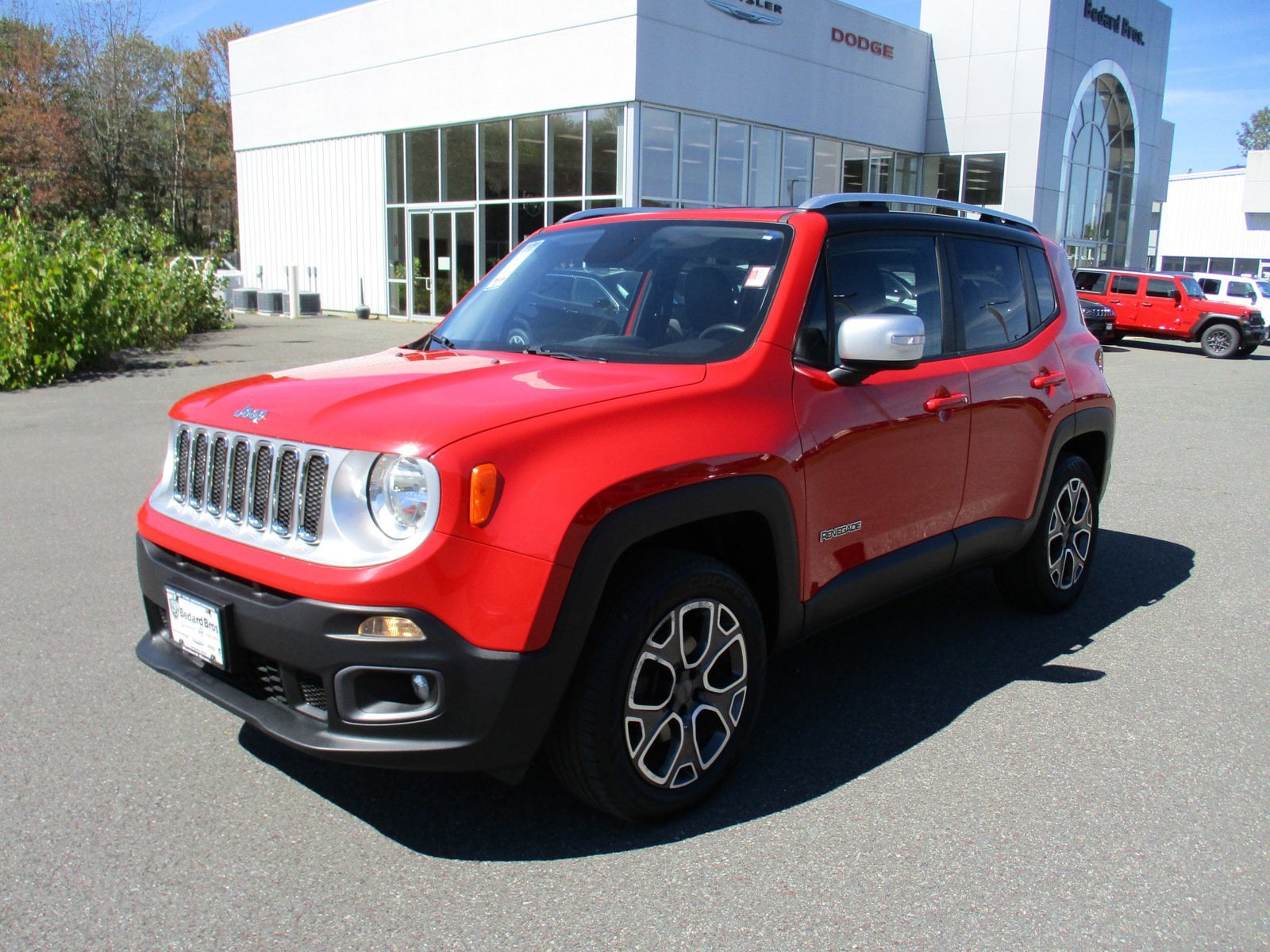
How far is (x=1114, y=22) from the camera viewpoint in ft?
104

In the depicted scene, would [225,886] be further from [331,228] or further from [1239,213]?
[1239,213]

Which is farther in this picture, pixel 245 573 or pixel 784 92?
pixel 784 92

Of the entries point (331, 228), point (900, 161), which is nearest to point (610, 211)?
point (331, 228)

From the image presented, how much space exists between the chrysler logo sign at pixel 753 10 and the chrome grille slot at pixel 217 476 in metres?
21.8

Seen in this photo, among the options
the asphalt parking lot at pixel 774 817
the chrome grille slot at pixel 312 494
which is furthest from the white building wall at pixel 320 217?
the chrome grille slot at pixel 312 494

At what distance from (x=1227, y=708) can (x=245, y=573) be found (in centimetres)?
365

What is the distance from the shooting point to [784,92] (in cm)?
2481

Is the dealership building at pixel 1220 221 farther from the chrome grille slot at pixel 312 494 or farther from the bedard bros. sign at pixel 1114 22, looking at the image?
the chrome grille slot at pixel 312 494

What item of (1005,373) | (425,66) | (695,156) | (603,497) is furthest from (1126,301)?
(603,497)

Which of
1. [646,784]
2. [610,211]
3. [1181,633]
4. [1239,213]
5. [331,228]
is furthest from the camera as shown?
[1239,213]

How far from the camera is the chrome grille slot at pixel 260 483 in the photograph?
2.93 meters

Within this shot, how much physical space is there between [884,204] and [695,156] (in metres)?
20.0

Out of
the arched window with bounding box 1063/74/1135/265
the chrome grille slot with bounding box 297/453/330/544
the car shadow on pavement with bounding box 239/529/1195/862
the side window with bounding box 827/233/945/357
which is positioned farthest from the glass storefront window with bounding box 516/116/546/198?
the chrome grille slot with bounding box 297/453/330/544

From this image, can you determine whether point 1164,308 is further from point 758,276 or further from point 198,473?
point 198,473
